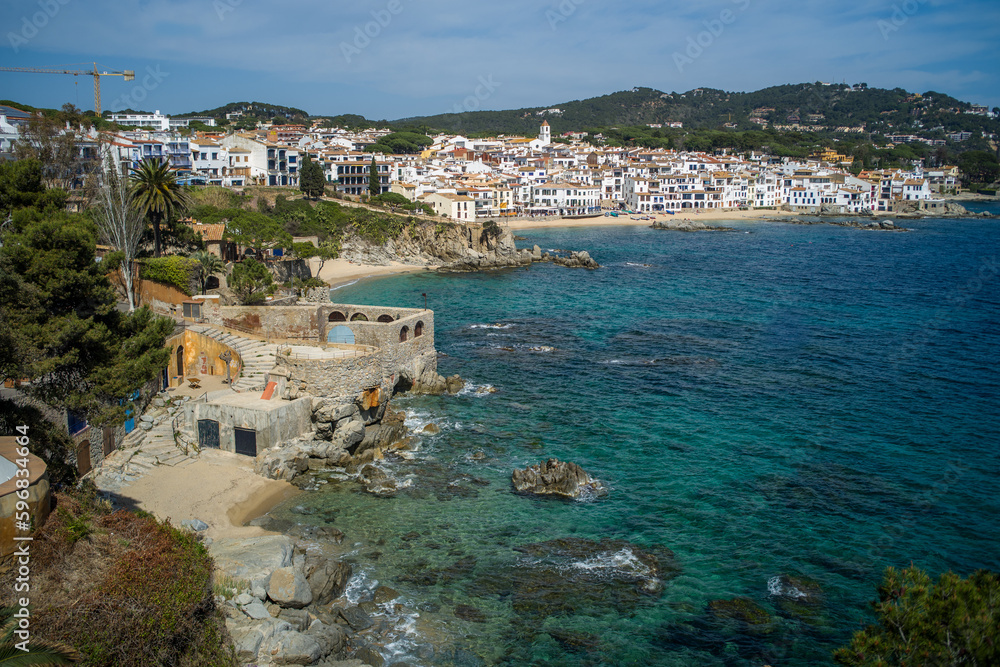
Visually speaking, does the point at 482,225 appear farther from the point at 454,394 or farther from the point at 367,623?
the point at 367,623

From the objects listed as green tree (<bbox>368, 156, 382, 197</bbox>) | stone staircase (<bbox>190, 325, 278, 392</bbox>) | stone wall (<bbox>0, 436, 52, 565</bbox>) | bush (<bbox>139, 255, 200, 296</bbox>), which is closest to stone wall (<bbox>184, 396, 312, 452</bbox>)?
stone staircase (<bbox>190, 325, 278, 392</bbox>)

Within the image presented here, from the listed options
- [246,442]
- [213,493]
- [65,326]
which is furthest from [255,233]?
[65,326]

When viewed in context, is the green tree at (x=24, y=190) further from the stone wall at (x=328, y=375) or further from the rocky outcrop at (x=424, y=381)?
the rocky outcrop at (x=424, y=381)

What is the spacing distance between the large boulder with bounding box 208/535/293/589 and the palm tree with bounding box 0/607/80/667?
6136mm

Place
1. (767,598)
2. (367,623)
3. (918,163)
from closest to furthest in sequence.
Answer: (367,623)
(767,598)
(918,163)

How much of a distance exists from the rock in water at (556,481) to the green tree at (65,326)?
11531mm

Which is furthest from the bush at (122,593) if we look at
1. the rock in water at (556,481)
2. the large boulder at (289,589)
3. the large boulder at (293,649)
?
the rock in water at (556,481)

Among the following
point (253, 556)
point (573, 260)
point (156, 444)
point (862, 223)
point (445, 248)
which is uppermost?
point (862, 223)

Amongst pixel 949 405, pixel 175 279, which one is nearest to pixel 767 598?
pixel 949 405

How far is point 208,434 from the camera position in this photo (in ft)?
76.3

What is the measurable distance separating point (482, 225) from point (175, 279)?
48718 mm

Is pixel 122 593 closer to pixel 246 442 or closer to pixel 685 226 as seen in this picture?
pixel 246 442

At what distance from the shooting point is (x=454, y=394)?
31.8m

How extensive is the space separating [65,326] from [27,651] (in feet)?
29.5
